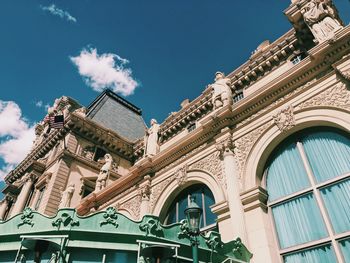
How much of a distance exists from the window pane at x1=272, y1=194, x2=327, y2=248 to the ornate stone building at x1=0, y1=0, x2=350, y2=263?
31 millimetres

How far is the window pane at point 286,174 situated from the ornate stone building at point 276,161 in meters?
0.04

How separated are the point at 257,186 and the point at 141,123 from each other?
107 feet

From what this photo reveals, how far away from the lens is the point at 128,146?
1193 inches

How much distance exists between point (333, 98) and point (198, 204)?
683 centimetres

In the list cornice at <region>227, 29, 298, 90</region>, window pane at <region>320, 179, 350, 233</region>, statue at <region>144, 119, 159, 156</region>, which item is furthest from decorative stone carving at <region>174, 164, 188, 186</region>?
cornice at <region>227, 29, 298, 90</region>

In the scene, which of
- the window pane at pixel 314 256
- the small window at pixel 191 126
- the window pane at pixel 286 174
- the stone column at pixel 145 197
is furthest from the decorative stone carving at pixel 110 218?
the small window at pixel 191 126

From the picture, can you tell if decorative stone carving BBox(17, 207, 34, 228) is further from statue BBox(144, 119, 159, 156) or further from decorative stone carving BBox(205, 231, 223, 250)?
statue BBox(144, 119, 159, 156)

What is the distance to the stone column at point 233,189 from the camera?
971 centimetres

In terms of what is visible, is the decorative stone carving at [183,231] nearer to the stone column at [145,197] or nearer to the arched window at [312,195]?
the arched window at [312,195]

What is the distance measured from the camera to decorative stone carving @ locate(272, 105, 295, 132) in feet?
34.5

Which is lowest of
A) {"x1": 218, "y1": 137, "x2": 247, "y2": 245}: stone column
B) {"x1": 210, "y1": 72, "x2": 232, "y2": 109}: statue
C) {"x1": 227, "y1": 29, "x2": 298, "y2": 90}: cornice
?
{"x1": 218, "y1": 137, "x2": 247, "y2": 245}: stone column

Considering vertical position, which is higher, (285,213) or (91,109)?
(91,109)

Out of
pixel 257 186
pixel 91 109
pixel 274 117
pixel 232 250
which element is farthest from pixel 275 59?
pixel 91 109

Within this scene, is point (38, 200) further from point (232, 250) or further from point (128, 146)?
point (232, 250)
